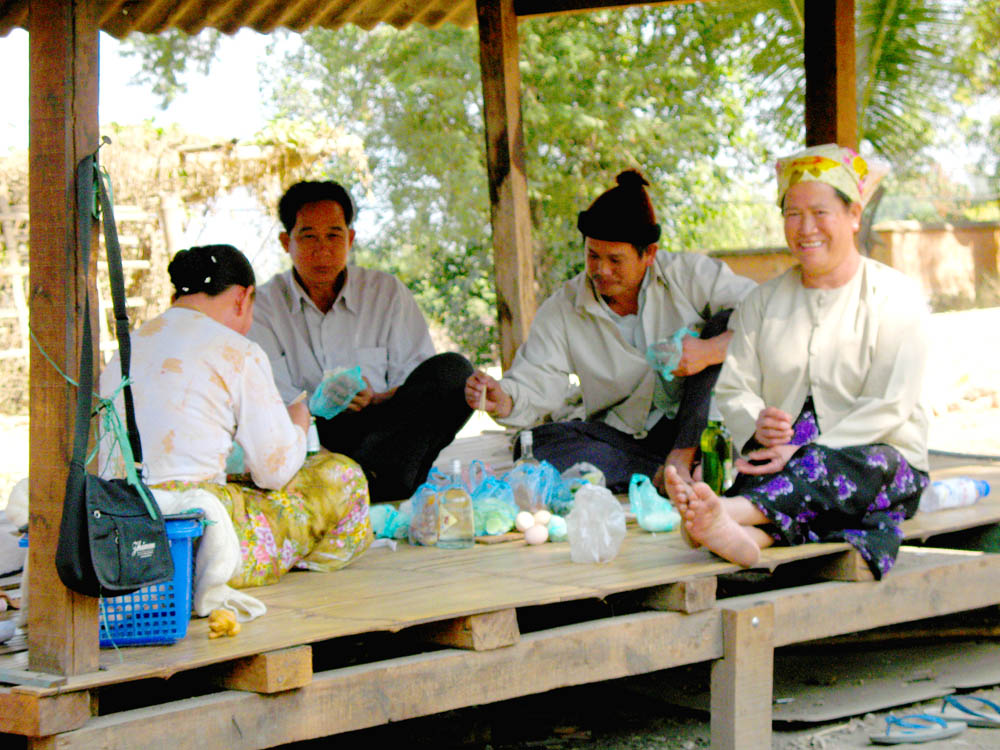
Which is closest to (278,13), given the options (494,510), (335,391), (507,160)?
(507,160)

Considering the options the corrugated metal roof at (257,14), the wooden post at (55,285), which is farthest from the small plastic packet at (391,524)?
the corrugated metal roof at (257,14)

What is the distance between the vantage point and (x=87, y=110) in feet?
8.79

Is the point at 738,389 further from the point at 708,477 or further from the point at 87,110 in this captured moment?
the point at 87,110

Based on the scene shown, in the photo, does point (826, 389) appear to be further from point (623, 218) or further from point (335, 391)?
point (335, 391)

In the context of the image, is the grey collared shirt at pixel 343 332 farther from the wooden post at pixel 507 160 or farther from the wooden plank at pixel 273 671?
the wooden plank at pixel 273 671

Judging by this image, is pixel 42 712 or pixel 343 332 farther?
pixel 343 332

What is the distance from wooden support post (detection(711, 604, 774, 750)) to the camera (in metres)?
3.57

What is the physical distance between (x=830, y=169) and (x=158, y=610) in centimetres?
252

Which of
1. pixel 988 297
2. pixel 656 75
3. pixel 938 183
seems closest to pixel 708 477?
pixel 656 75

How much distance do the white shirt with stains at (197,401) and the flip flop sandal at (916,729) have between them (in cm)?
205

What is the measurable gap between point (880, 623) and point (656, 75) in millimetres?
10354

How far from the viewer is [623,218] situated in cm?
506

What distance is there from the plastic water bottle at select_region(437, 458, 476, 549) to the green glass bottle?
3.06 feet

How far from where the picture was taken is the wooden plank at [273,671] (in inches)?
111
